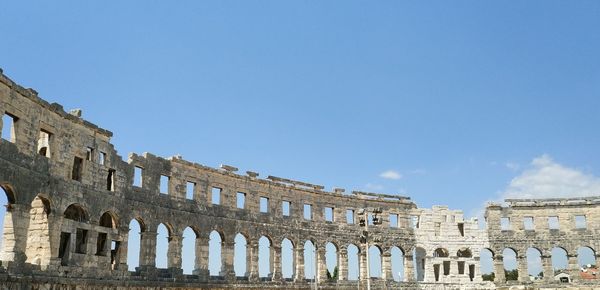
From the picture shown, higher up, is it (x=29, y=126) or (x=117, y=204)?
(x=29, y=126)

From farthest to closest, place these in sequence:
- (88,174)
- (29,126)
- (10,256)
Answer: (88,174) → (29,126) → (10,256)

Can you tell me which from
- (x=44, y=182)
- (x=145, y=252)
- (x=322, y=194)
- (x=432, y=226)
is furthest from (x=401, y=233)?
(x=44, y=182)

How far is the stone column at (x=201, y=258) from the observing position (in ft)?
110

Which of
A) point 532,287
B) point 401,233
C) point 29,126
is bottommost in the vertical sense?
point 532,287

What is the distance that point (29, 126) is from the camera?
23.2m

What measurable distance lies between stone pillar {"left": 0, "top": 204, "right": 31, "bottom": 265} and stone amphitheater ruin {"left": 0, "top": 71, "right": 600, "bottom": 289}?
41mm

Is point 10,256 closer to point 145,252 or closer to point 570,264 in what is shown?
point 145,252

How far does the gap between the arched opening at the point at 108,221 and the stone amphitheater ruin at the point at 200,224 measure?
0.32 feet

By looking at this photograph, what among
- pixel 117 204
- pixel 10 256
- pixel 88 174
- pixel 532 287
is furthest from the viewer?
pixel 532 287

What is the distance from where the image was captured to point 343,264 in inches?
1650

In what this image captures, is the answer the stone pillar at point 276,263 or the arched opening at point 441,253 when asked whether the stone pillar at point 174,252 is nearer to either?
the stone pillar at point 276,263

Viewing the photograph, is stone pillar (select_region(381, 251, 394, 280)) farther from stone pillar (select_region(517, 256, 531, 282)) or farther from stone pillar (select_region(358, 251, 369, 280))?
stone pillar (select_region(517, 256, 531, 282))

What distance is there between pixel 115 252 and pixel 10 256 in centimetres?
786

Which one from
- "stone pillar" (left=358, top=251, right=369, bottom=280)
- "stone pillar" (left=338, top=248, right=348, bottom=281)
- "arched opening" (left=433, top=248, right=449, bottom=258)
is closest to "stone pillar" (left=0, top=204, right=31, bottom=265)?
"stone pillar" (left=338, top=248, right=348, bottom=281)
